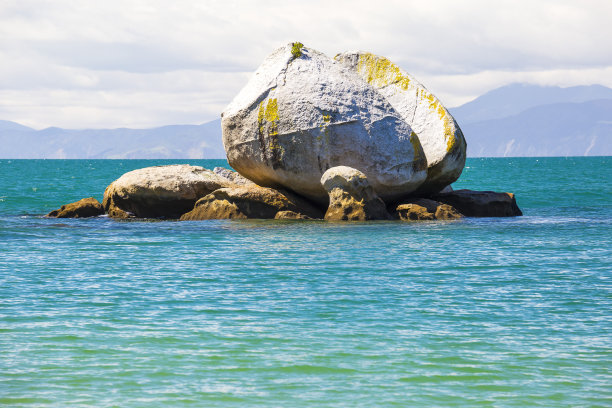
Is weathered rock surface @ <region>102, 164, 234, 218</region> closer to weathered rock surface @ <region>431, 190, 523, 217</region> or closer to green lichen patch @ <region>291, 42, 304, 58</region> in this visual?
green lichen patch @ <region>291, 42, 304, 58</region>

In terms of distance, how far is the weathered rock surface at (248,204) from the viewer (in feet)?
80.4

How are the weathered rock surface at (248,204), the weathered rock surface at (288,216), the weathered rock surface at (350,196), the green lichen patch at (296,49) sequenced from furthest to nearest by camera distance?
the green lichen patch at (296,49), the weathered rock surface at (248,204), the weathered rock surface at (288,216), the weathered rock surface at (350,196)

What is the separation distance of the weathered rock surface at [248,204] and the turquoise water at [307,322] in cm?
534

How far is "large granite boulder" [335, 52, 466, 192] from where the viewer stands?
959 inches

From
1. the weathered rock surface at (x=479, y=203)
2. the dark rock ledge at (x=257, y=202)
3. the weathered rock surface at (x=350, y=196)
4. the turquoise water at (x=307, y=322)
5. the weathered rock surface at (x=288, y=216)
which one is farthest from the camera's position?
the weathered rock surface at (x=479, y=203)

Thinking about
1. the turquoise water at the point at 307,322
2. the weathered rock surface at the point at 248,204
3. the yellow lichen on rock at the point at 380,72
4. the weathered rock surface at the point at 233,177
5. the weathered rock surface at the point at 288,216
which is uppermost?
the yellow lichen on rock at the point at 380,72

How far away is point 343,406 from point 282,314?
354 centimetres

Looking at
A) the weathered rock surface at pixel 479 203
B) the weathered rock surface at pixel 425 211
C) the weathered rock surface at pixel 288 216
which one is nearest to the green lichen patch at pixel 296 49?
the weathered rock surface at pixel 288 216

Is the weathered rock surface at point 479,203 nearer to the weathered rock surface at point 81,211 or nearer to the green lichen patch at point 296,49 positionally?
the green lichen patch at point 296,49

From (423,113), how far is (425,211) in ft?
10.2

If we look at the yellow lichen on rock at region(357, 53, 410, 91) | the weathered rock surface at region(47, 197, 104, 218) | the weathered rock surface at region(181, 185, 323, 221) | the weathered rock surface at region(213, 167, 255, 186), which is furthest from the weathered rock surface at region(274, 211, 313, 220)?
the weathered rock surface at region(47, 197, 104, 218)

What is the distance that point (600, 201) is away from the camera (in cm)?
3431

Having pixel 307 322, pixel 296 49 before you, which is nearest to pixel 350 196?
pixel 296 49

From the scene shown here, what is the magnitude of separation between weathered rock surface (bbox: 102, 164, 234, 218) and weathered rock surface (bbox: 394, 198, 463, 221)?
225 inches
